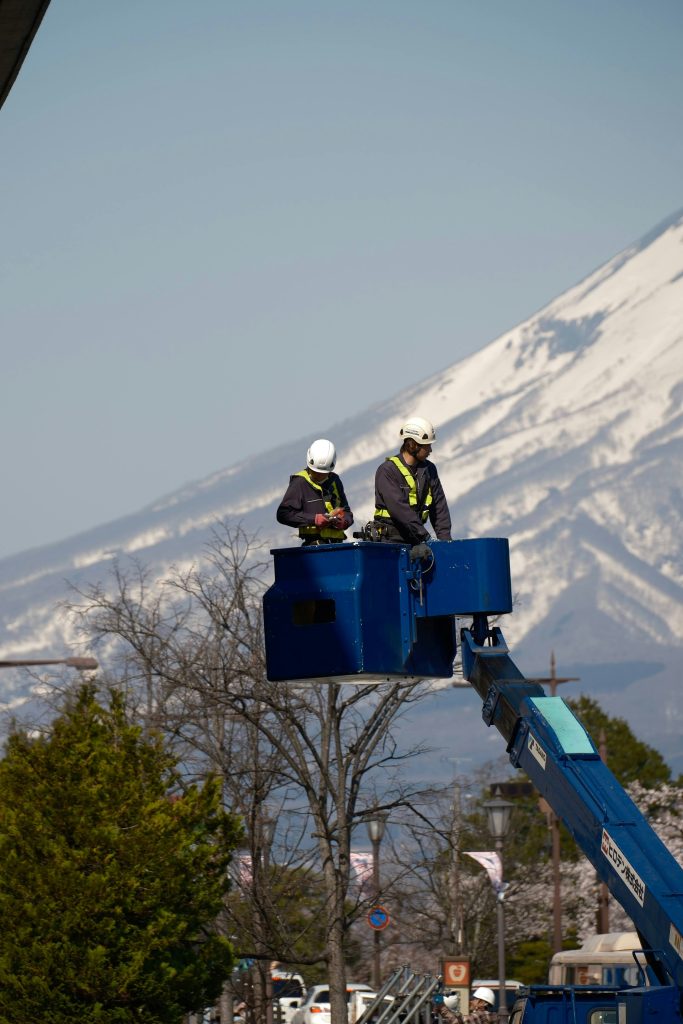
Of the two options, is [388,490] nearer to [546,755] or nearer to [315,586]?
[315,586]

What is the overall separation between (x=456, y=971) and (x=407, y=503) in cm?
2172

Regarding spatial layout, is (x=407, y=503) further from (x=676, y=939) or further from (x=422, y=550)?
(x=676, y=939)

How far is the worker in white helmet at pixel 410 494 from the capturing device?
1662 centimetres

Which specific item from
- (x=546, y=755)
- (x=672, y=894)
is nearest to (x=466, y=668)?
(x=546, y=755)

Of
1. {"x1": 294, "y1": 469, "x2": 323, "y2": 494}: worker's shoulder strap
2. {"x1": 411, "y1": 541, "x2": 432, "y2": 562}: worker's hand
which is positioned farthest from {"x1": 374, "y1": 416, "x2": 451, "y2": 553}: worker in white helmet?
{"x1": 294, "y1": 469, "x2": 323, "y2": 494}: worker's shoulder strap

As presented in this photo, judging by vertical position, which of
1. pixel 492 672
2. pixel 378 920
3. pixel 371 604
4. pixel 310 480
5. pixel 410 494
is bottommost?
pixel 378 920

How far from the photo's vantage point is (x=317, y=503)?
57.5ft

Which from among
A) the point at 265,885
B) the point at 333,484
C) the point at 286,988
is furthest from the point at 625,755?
the point at 333,484

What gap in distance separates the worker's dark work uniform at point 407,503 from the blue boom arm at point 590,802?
4.16ft

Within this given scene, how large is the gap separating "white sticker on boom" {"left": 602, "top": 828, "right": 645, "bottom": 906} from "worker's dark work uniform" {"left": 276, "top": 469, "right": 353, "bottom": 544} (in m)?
4.12

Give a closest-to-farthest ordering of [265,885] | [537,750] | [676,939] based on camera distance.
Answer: [676,939] < [537,750] < [265,885]

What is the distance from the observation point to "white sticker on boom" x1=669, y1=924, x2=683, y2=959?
1412 centimetres

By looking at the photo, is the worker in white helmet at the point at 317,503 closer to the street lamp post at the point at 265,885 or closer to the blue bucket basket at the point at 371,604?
the blue bucket basket at the point at 371,604

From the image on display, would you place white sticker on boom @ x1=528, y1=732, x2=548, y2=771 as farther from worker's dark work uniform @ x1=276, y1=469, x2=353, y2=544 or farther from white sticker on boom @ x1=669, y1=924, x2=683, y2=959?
worker's dark work uniform @ x1=276, y1=469, x2=353, y2=544
